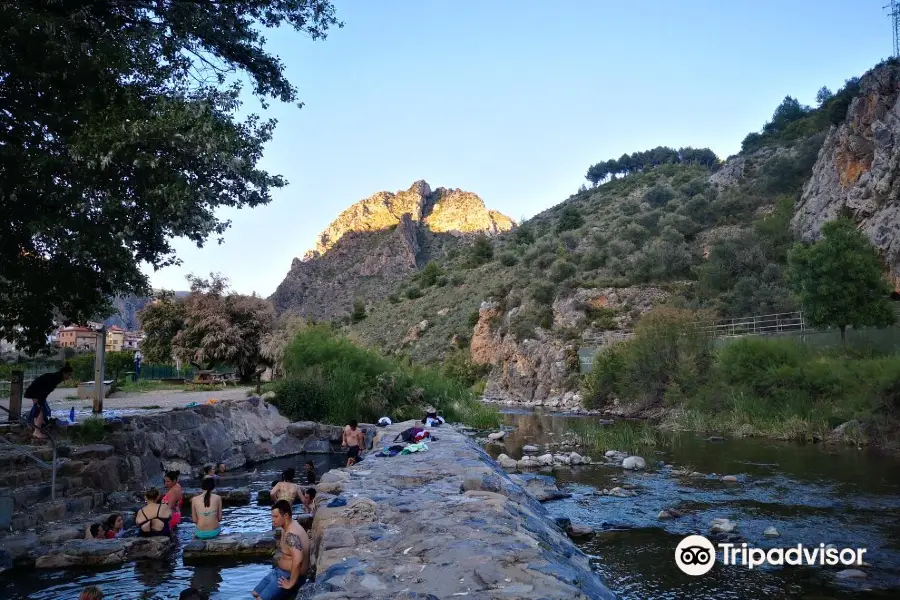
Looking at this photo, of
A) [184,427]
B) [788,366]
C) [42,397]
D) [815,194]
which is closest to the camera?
[42,397]

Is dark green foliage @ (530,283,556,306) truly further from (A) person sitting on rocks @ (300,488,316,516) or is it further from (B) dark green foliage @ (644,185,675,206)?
(A) person sitting on rocks @ (300,488,316,516)

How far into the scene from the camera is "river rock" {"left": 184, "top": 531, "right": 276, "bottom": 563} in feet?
32.8

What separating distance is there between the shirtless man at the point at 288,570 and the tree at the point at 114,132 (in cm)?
496

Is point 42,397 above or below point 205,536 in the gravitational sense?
above

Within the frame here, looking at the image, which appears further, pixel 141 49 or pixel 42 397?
pixel 42 397

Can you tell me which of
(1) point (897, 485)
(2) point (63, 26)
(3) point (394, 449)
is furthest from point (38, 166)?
(1) point (897, 485)

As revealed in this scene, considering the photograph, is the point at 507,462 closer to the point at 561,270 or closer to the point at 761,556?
the point at 761,556

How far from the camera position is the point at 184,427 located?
60.0ft

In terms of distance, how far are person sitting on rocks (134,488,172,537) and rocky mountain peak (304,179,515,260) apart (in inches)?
4117

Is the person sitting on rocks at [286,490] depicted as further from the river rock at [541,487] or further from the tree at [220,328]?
the tree at [220,328]

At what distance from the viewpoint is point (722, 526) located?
1165 cm

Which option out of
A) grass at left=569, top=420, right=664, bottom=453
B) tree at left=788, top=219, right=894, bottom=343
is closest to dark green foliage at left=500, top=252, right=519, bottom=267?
tree at left=788, top=219, right=894, bottom=343

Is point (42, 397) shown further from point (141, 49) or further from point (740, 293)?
point (740, 293)

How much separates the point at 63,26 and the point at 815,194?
182 ft
